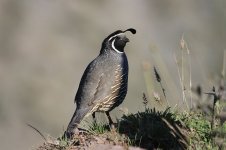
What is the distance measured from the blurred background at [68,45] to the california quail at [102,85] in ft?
27.1

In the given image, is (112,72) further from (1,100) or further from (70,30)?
(70,30)

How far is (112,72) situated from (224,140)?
273 centimetres

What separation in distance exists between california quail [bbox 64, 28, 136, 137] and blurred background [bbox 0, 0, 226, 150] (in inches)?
326

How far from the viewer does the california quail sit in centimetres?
844

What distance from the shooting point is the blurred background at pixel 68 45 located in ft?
66.1

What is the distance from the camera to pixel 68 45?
25.2 m

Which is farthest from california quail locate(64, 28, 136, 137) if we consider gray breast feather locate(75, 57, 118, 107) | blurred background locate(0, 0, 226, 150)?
blurred background locate(0, 0, 226, 150)

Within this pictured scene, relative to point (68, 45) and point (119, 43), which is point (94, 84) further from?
point (68, 45)

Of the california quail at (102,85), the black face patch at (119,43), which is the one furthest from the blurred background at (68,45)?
the california quail at (102,85)

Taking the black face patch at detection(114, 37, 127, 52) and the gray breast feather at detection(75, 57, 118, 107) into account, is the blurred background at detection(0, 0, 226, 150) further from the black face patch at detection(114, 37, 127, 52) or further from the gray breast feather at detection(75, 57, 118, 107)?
the gray breast feather at detection(75, 57, 118, 107)

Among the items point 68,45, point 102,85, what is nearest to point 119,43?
point 102,85

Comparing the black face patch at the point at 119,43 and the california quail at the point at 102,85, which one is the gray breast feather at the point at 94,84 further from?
the black face patch at the point at 119,43

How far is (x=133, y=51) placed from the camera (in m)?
23.9

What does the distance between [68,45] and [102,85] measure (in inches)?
658
